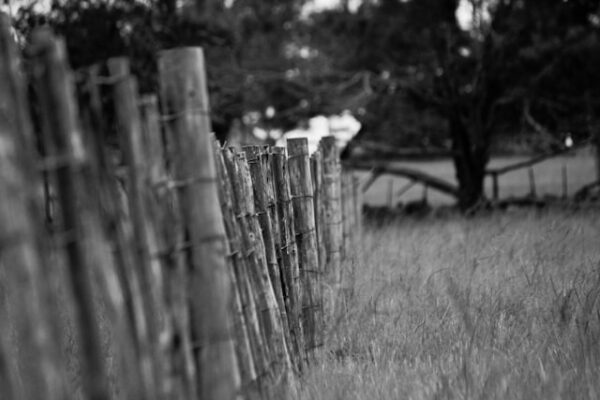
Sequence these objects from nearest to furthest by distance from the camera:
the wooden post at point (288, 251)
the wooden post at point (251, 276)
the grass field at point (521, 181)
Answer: the wooden post at point (251, 276)
the wooden post at point (288, 251)
the grass field at point (521, 181)

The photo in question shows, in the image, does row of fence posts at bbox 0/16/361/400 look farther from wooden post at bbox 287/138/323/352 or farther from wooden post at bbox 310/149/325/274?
wooden post at bbox 310/149/325/274

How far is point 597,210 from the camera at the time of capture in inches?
338

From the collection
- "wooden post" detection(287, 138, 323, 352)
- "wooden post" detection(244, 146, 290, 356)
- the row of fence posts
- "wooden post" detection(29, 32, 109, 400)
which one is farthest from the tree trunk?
"wooden post" detection(29, 32, 109, 400)

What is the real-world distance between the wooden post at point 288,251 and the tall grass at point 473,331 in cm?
19

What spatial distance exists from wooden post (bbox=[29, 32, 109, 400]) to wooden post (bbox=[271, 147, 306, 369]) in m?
1.67

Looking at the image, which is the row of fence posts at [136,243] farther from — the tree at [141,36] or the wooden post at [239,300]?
the tree at [141,36]

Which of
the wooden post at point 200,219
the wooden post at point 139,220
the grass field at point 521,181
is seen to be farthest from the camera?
the grass field at point 521,181

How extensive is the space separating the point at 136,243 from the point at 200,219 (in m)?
0.25

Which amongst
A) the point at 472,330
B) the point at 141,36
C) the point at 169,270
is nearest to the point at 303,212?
the point at 472,330

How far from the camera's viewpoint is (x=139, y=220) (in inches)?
74.1

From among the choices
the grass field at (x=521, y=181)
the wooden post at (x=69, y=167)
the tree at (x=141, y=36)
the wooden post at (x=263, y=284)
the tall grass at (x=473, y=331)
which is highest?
the tree at (x=141, y=36)

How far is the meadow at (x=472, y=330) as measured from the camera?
8.71ft


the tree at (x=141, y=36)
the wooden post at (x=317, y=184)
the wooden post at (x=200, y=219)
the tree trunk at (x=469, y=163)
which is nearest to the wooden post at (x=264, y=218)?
the wooden post at (x=200, y=219)

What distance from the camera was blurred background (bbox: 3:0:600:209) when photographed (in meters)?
9.98
